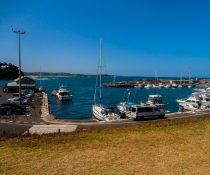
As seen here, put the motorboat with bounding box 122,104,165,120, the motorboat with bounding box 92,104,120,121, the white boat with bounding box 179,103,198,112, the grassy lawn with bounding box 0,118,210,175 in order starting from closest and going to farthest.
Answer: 1. the grassy lawn with bounding box 0,118,210,175
2. the motorboat with bounding box 122,104,165,120
3. the motorboat with bounding box 92,104,120,121
4. the white boat with bounding box 179,103,198,112

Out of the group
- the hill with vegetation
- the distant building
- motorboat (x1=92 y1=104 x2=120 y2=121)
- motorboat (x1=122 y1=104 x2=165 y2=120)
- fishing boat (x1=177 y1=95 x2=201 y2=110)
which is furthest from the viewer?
the hill with vegetation

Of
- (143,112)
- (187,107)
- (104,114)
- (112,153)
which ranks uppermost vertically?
(112,153)

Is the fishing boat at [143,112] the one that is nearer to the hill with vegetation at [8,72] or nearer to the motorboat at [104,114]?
the motorboat at [104,114]

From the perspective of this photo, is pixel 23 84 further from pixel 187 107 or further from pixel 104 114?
pixel 104 114

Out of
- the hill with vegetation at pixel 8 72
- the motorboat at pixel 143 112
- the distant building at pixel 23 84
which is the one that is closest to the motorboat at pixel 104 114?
the motorboat at pixel 143 112

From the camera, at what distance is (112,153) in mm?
16594

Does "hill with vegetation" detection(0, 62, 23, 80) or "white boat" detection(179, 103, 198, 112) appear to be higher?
"hill with vegetation" detection(0, 62, 23, 80)

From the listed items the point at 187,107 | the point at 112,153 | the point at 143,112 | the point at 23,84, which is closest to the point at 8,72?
the point at 23,84

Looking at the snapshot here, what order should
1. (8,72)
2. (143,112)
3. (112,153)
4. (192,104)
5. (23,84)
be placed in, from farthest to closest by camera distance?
(8,72) < (23,84) < (192,104) < (143,112) < (112,153)

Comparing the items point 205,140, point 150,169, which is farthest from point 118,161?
point 205,140

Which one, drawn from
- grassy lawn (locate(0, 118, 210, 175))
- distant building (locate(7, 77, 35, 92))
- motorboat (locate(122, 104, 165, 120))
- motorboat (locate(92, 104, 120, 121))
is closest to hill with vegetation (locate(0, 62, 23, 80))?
distant building (locate(7, 77, 35, 92))

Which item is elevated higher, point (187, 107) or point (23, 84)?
point (23, 84)

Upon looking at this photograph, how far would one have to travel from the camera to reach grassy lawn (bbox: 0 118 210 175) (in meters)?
14.0

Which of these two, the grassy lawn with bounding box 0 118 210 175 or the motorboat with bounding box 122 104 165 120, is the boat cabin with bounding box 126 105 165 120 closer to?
the motorboat with bounding box 122 104 165 120
